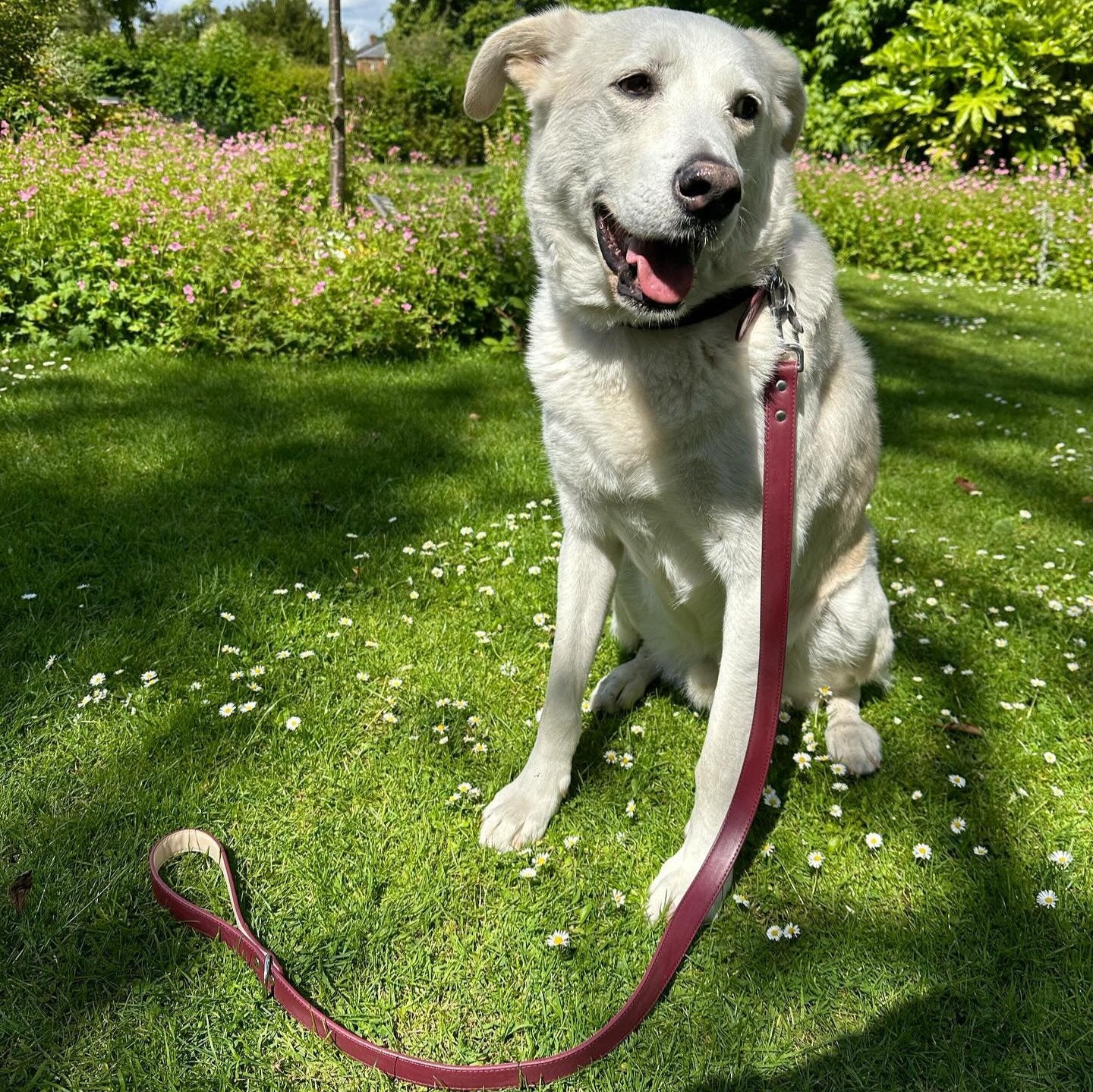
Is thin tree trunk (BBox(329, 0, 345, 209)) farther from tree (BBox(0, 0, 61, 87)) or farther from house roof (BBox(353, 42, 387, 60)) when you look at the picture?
house roof (BBox(353, 42, 387, 60))

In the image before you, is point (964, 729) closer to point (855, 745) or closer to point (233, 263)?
point (855, 745)

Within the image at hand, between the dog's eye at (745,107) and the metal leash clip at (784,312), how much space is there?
337 millimetres

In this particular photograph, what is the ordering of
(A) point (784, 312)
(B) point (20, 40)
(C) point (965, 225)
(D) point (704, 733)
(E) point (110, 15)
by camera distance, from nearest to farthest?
(A) point (784, 312), (D) point (704, 733), (C) point (965, 225), (B) point (20, 40), (E) point (110, 15)

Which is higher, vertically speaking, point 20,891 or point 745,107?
point 745,107

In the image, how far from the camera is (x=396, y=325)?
5.75 meters

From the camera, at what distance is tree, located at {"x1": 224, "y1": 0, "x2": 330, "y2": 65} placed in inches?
1826

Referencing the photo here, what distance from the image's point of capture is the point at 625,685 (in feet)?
8.82

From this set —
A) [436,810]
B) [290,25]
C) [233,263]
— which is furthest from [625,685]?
[290,25]

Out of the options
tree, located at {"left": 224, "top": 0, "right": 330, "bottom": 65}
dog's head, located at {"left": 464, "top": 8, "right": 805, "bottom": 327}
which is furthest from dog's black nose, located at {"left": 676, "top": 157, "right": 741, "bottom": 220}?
tree, located at {"left": 224, "top": 0, "right": 330, "bottom": 65}

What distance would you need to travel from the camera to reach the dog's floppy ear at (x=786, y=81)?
1985mm

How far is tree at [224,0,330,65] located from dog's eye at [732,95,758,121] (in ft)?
172

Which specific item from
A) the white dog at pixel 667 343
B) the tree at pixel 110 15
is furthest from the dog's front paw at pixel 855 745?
the tree at pixel 110 15

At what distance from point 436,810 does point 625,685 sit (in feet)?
2.61

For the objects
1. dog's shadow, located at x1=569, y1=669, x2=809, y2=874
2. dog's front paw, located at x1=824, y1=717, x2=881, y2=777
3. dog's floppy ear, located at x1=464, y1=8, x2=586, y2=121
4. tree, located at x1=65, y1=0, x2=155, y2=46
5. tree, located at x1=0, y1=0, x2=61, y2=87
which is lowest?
dog's shadow, located at x1=569, y1=669, x2=809, y2=874
